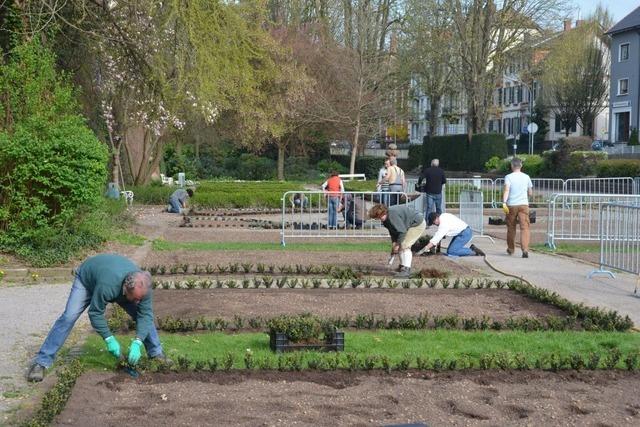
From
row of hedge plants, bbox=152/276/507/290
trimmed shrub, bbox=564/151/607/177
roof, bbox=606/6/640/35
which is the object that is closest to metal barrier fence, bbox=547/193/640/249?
row of hedge plants, bbox=152/276/507/290

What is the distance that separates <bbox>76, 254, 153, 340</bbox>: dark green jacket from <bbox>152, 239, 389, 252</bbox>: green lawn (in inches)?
412

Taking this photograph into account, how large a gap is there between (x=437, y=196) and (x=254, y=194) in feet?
40.3

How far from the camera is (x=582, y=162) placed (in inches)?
1781

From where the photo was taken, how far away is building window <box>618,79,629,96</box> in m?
64.3

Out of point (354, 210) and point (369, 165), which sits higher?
point (369, 165)

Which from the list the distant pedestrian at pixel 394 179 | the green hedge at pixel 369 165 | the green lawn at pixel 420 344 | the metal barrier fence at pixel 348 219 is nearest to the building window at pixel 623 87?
the green hedge at pixel 369 165

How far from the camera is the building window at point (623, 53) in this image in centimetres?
6485

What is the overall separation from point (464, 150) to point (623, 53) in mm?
15440

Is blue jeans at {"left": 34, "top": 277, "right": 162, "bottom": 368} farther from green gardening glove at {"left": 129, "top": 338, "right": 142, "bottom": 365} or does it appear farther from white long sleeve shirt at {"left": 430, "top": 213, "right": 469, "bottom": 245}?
white long sleeve shirt at {"left": 430, "top": 213, "right": 469, "bottom": 245}

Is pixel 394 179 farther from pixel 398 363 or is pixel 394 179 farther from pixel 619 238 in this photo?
pixel 398 363

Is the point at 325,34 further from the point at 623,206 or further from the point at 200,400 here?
the point at 200,400

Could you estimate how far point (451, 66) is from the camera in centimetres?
5675

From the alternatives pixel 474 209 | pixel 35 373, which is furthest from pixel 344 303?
pixel 474 209

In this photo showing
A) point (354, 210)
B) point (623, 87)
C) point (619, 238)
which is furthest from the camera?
point (623, 87)
